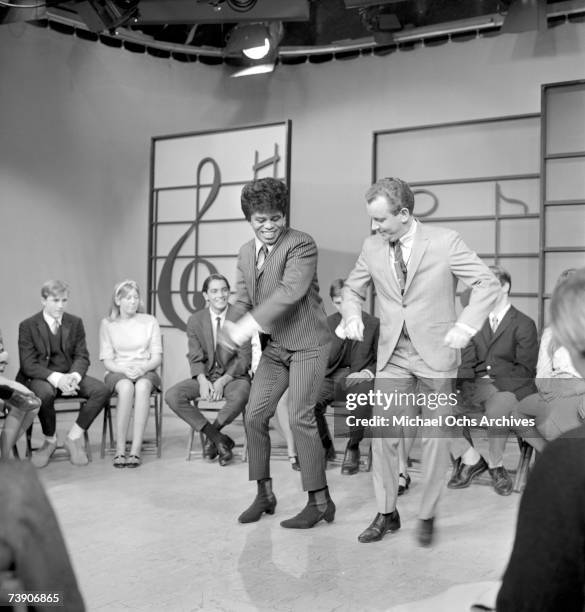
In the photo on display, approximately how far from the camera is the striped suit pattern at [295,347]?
3.23 meters

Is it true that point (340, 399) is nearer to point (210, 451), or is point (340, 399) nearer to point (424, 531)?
point (210, 451)

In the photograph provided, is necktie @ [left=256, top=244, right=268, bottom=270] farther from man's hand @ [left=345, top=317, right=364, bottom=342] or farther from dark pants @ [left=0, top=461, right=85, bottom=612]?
dark pants @ [left=0, top=461, right=85, bottom=612]

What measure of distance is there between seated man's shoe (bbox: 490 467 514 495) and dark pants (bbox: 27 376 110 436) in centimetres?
251

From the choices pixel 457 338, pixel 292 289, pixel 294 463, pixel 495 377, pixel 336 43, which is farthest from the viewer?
pixel 336 43

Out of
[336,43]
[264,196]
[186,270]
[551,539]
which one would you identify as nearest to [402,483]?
[264,196]

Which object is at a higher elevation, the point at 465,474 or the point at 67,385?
the point at 67,385

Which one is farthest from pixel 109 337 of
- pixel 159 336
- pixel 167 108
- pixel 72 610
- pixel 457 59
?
pixel 72 610

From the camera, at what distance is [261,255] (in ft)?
10.9

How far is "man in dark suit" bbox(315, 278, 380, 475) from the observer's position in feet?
15.2

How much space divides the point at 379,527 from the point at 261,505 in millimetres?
605

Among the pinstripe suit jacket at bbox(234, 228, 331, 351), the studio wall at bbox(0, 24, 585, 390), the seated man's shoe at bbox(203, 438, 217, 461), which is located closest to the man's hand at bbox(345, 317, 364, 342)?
the pinstripe suit jacket at bbox(234, 228, 331, 351)

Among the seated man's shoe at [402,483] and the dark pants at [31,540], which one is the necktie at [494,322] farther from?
the dark pants at [31,540]

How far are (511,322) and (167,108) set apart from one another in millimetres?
4559

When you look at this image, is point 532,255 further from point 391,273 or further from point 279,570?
point 279,570
